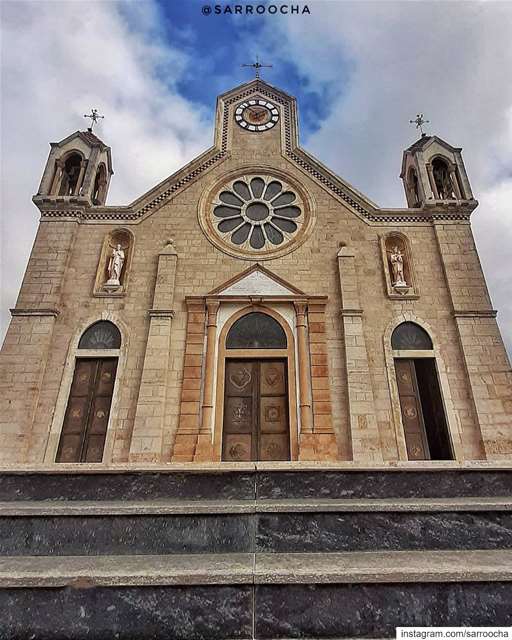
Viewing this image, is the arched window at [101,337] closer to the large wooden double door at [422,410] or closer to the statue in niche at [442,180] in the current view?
the large wooden double door at [422,410]

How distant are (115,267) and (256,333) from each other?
5.19 meters

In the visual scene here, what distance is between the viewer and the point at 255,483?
457 centimetres

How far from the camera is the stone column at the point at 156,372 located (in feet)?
32.4

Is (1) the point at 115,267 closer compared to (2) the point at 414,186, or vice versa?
(1) the point at 115,267

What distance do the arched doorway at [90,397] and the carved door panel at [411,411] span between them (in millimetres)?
8304

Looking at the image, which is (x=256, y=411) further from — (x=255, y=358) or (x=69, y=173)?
(x=69, y=173)

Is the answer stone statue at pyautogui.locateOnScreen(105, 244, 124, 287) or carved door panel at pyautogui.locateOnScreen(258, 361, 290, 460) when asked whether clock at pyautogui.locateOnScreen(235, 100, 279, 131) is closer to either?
stone statue at pyautogui.locateOnScreen(105, 244, 124, 287)

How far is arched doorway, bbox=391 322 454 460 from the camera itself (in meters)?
10.3

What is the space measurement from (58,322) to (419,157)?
Result: 14.3 metres

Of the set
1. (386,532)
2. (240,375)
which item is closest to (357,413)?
(240,375)

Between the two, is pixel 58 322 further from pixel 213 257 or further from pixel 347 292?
pixel 347 292

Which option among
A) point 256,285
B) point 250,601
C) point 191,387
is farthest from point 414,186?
point 250,601

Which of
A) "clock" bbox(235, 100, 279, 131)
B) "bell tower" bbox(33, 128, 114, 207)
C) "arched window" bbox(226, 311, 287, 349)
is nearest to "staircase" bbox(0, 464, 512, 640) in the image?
"arched window" bbox(226, 311, 287, 349)

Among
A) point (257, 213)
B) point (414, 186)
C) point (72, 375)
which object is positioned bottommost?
point (72, 375)
